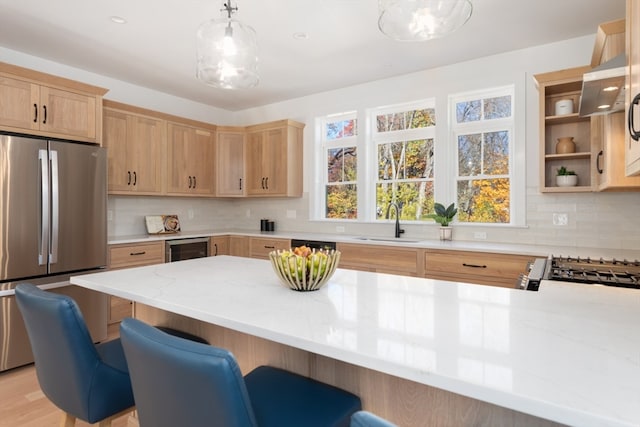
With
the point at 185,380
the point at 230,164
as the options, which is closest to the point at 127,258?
the point at 230,164

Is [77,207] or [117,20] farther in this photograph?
[77,207]

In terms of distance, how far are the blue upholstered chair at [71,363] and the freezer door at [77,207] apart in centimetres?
197

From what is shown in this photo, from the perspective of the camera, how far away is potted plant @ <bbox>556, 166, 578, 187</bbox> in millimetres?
2996

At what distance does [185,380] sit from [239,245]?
12.8 feet

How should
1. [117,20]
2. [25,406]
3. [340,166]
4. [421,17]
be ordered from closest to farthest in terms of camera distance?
[421,17] < [25,406] < [117,20] < [340,166]

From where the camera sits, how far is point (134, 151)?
13.2ft

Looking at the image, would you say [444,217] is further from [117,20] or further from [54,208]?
[54,208]

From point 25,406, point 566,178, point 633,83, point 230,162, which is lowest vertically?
point 25,406

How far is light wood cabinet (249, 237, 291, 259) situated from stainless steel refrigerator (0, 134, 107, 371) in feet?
5.35

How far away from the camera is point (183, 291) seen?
1.47m

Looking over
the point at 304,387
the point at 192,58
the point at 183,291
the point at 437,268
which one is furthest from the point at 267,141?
the point at 304,387

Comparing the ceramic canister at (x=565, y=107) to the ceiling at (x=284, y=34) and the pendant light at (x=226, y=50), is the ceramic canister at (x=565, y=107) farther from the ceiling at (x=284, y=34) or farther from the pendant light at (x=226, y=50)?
the pendant light at (x=226, y=50)

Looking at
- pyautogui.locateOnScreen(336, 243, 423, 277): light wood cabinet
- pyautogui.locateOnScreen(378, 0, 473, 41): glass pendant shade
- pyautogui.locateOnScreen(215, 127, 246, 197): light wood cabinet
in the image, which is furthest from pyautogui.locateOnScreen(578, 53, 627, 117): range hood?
pyautogui.locateOnScreen(215, 127, 246, 197): light wood cabinet

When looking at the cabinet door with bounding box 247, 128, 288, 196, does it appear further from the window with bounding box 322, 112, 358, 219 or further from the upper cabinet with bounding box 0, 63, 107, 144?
the upper cabinet with bounding box 0, 63, 107, 144
